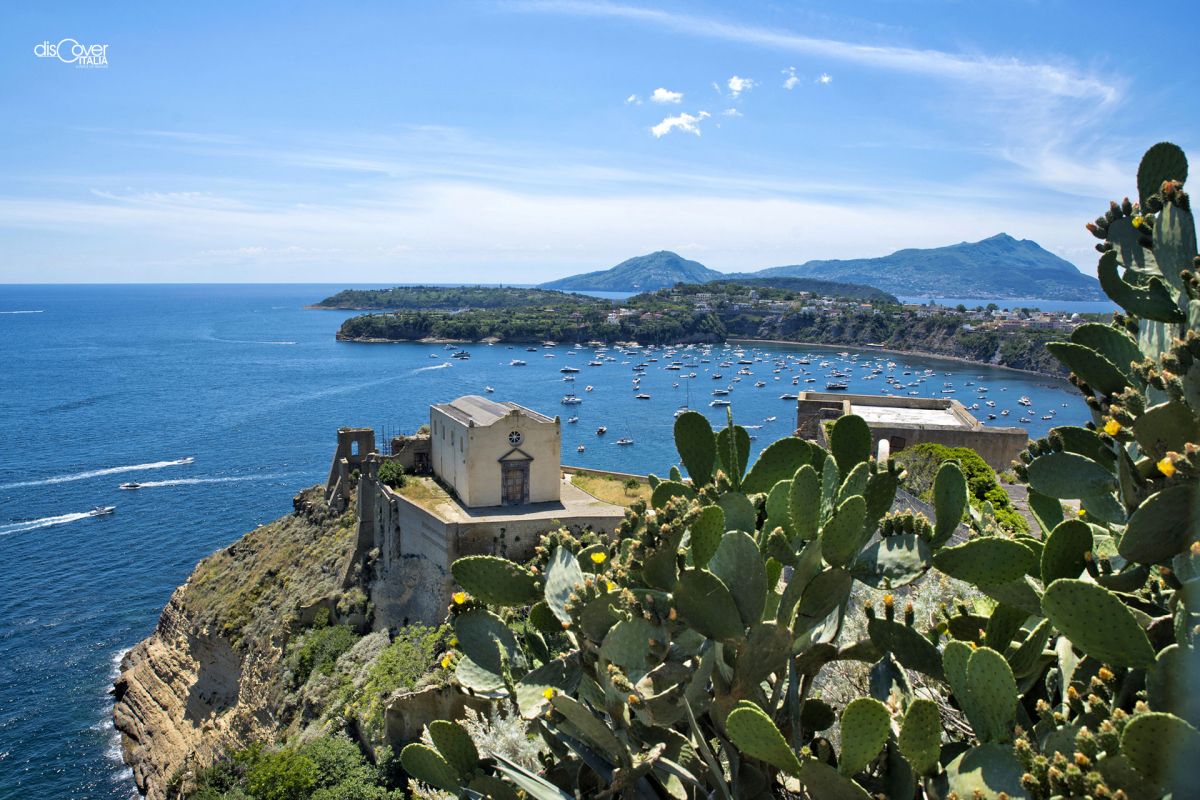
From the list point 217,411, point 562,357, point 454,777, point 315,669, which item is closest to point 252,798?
point 315,669

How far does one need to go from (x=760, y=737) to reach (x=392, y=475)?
72.4 ft

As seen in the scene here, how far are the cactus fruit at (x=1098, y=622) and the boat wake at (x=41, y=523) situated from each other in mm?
50927

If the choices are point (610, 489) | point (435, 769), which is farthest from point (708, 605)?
point (610, 489)

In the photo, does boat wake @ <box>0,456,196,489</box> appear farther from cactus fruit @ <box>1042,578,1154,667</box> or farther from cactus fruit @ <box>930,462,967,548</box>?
cactus fruit @ <box>1042,578,1154,667</box>

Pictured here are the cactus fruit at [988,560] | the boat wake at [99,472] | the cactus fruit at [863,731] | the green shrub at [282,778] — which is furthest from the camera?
the boat wake at [99,472]

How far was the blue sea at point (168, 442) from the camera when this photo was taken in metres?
30.2

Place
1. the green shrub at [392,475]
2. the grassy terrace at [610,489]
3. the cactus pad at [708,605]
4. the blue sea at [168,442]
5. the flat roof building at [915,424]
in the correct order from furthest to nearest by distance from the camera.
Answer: the blue sea at [168,442] → the green shrub at [392,475] → the flat roof building at [915,424] → the grassy terrace at [610,489] → the cactus pad at [708,605]

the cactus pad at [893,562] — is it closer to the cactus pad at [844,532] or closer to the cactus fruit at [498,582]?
the cactus pad at [844,532]

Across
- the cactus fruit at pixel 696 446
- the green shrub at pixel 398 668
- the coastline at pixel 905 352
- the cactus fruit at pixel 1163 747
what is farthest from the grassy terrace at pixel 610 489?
the coastline at pixel 905 352

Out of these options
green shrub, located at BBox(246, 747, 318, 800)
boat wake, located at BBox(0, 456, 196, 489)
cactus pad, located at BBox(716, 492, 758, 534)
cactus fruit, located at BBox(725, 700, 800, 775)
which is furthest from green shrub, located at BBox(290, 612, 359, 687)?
boat wake, located at BBox(0, 456, 196, 489)

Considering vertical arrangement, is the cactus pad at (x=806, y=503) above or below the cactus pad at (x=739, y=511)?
above

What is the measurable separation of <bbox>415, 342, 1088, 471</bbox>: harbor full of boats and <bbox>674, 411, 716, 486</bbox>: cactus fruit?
44.9 metres

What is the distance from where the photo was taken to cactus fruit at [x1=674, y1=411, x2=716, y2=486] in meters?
5.53

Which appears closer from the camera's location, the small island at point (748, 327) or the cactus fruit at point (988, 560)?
the cactus fruit at point (988, 560)
